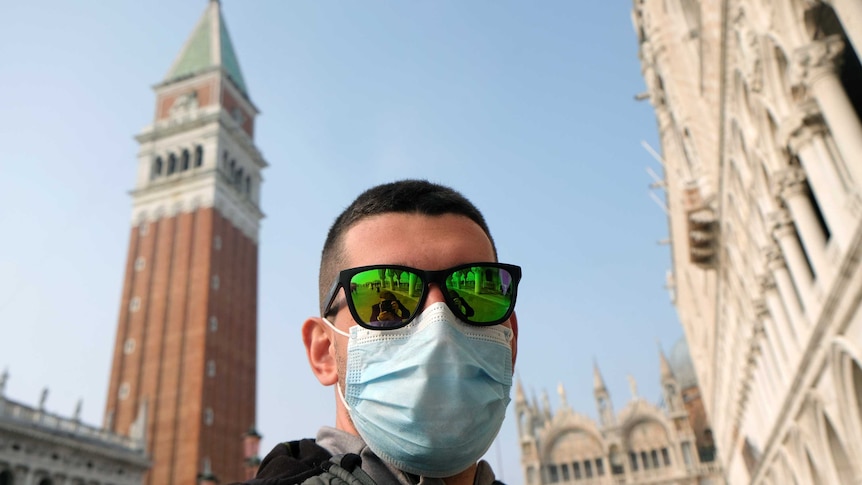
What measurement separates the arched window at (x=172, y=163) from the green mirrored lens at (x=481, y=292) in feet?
153

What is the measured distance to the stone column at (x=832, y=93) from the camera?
792 centimetres

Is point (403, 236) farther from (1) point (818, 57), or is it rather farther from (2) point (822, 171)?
(2) point (822, 171)

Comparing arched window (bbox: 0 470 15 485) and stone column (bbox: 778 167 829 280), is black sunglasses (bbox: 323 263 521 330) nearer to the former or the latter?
stone column (bbox: 778 167 829 280)

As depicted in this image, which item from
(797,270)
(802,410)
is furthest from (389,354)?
(802,410)

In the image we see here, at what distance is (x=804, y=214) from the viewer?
10.2 m

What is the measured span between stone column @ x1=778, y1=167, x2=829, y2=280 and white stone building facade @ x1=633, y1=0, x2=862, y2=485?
2cm

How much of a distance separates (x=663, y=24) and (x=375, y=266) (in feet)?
70.4

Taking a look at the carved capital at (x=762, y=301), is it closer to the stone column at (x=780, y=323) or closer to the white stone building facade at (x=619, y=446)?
the stone column at (x=780, y=323)

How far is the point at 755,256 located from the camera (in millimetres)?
13602

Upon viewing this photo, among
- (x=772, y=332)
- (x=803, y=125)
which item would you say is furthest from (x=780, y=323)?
(x=803, y=125)

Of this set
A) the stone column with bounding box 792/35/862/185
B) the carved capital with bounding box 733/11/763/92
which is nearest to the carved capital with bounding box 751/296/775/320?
the carved capital with bounding box 733/11/763/92

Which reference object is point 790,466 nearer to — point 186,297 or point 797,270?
point 797,270

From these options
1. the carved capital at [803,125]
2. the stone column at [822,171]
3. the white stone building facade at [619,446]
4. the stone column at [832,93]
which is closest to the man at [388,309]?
the stone column at [832,93]

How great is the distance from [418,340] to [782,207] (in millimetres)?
10951
